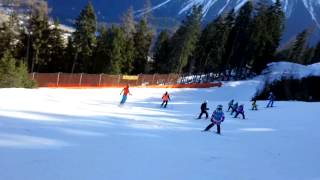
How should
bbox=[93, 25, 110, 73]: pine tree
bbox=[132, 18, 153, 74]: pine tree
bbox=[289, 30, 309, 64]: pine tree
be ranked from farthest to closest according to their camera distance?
bbox=[289, 30, 309, 64]: pine tree → bbox=[132, 18, 153, 74]: pine tree → bbox=[93, 25, 110, 73]: pine tree

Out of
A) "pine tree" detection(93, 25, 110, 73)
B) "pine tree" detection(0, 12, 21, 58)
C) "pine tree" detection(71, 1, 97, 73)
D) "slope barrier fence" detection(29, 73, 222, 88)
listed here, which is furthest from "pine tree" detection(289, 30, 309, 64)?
"pine tree" detection(0, 12, 21, 58)

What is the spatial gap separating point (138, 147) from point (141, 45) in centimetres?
5725

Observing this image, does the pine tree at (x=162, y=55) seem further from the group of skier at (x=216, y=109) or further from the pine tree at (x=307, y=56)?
the group of skier at (x=216, y=109)

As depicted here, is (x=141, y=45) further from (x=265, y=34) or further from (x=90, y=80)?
(x=90, y=80)

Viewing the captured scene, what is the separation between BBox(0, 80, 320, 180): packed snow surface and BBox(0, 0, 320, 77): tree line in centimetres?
3456

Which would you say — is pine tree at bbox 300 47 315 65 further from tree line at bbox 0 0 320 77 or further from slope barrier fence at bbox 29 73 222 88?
slope barrier fence at bbox 29 73 222 88

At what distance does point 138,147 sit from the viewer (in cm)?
1452

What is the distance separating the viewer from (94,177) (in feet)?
34.6

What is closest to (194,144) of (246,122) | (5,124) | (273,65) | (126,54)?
(5,124)

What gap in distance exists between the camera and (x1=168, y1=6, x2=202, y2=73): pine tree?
229 ft

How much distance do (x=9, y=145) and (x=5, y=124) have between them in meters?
2.71

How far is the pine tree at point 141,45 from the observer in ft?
231

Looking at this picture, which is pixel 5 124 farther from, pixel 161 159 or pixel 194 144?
pixel 194 144

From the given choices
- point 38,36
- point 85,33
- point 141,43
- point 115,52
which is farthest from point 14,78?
point 141,43
